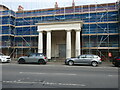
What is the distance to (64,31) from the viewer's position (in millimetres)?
23484

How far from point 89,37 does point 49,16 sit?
9116mm

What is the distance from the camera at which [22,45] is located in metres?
24.7

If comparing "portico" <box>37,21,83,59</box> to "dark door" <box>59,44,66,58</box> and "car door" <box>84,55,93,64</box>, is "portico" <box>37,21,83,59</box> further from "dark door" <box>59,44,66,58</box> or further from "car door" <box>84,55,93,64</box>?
"car door" <box>84,55,93,64</box>

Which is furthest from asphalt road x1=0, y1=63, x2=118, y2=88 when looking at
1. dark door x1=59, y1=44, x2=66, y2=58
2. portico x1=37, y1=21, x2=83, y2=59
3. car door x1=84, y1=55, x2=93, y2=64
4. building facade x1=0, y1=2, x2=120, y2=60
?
dark door x1=59, y1=44, x2=66, y2=58

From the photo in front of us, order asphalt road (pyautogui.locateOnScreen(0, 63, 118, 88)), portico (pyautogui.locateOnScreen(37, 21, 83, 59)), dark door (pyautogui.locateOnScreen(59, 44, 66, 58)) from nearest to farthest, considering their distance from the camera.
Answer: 1. asphalt road (pyautogui.locateOnScreen(0, 63, 118, 88))
2. portico (pyautogui.locateOnScreen(37, 21, 83, 59))
3. dark door (pyautogui.locateOnScreen(59, 44, 66, 58))

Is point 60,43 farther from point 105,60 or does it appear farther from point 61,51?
point 105,60

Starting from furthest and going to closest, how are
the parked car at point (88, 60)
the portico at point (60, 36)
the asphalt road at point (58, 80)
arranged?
the portico at point (60, 36) → the parked car at point (88, 60) → the asphalt road at point (58, 80)

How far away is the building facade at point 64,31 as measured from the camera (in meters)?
20.6

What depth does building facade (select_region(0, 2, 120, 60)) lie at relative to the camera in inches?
811

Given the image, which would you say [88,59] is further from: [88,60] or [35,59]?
[35,59]

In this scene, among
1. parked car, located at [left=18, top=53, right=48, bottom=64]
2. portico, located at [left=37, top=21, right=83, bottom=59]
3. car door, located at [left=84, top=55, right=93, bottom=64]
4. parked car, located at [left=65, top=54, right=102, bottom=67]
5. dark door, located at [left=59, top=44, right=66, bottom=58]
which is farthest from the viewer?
dark door, located at [left=59, top=44, right=66, bottom=58]

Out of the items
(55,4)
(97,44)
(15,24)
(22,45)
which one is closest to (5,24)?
(15,24)

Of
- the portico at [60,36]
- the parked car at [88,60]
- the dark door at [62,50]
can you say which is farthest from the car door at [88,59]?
the dark door at [62,50]

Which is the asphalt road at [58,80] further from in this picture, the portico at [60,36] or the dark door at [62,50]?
the dark door at [62,50]
